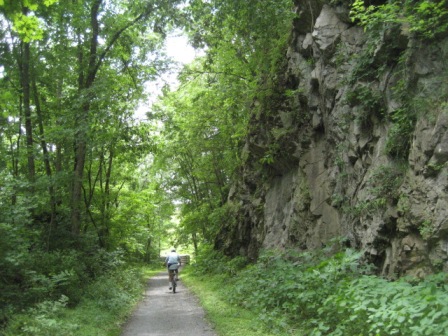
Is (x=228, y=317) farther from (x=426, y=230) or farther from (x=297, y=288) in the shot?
(x=426, y=230)

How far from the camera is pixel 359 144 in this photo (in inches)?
377

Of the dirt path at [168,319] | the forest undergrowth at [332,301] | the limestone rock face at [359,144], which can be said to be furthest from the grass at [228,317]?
the limestone rock face at [359,144]

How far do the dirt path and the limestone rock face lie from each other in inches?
153

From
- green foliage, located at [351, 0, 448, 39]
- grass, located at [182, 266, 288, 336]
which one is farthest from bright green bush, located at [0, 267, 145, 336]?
green foliage, located at [351, 0, 448, 39]

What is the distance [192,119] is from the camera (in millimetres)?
22469

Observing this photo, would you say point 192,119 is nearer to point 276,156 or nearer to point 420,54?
point 276,156

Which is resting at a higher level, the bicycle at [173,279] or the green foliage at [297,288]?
the green foliage at [297,288]

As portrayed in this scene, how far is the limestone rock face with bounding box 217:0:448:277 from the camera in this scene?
6965 mm

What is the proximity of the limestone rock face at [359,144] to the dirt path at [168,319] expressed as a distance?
153 inches

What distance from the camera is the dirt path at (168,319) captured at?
888 centimetres

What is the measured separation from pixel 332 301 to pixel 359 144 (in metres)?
4.30

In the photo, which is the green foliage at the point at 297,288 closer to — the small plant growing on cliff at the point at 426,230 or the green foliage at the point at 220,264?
the small plant growing on cliff at the point at 426,230

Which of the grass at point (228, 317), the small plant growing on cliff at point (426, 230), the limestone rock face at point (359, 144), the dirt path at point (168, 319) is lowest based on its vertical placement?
the dirt path at point (168, 319)

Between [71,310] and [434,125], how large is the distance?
938 cm
